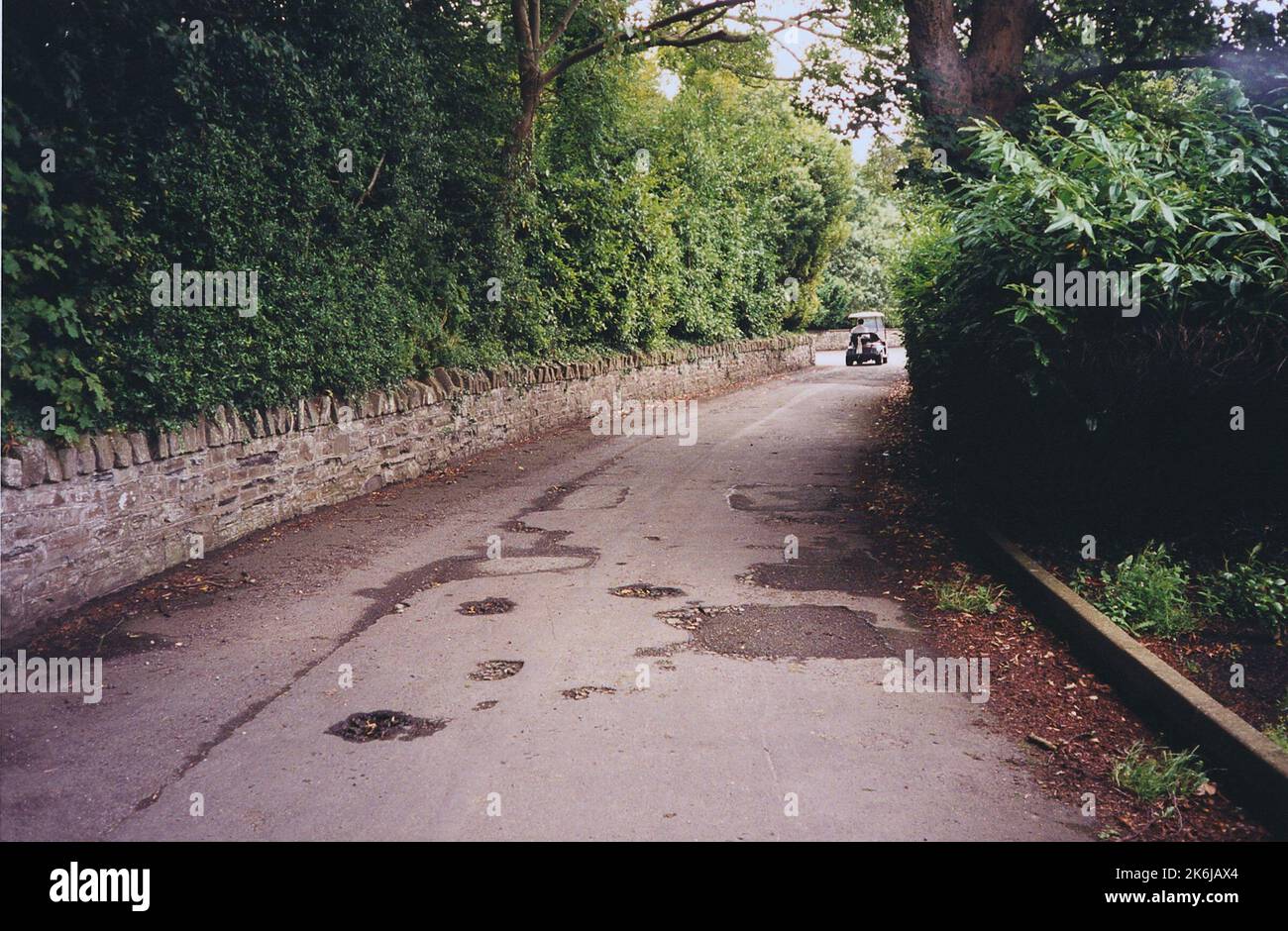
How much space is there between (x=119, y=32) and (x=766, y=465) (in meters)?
9.29

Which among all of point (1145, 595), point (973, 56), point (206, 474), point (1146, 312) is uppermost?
point (973, 56)

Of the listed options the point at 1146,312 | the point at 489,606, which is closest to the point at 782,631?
the point at 489,606

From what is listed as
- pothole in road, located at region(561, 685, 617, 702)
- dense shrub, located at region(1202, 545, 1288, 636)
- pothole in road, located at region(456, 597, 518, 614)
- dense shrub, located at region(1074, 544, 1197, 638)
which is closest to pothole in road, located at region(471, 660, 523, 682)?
pothole in road, located at region(561, 685, 617, 702)

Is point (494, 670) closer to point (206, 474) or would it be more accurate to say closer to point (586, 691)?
point (586, 691)

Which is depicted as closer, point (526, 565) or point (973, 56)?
point (526, 565)

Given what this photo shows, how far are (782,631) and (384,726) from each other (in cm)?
281

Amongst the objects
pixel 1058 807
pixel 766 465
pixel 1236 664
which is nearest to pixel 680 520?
pixel 766 465

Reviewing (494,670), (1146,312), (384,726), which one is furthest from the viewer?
(1146,312)

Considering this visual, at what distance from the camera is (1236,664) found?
566 centimetres

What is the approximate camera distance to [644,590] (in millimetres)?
7582

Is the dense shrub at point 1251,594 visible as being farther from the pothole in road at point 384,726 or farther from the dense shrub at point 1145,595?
the pothole in road at point 384,726

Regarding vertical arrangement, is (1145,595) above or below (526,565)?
above
